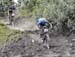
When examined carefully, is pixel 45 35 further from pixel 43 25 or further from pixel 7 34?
pixel 7 34

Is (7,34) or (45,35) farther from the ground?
(45,35)

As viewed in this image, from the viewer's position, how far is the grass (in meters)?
9.01

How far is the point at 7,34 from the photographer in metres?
9.52

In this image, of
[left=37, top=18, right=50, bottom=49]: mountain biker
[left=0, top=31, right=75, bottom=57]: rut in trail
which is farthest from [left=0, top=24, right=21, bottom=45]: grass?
[left=37, top=18, right=50, bottom=49]: mountain biker

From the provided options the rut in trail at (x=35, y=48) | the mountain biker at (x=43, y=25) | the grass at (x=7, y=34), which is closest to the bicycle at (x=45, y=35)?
the mountain biker at (x=43, y=25)

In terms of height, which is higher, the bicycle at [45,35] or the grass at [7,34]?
the bicycle at [45,35]

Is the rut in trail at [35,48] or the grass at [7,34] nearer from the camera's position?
the rut in trail at [35,48]

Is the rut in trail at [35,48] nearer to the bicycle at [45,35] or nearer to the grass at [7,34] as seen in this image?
the bicycle at [45,35]

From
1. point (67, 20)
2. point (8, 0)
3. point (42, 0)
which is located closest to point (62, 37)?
point (67, 20)

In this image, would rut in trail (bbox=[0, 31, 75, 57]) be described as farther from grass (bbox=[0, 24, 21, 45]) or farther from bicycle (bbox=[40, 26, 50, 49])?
grass (bbox=[0, 24, 21, 45])

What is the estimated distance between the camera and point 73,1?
9570mm

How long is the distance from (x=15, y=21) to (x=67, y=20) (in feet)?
10.2

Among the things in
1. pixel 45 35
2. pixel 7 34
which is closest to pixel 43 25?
pixel 45 35

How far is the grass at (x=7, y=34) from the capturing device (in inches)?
355
